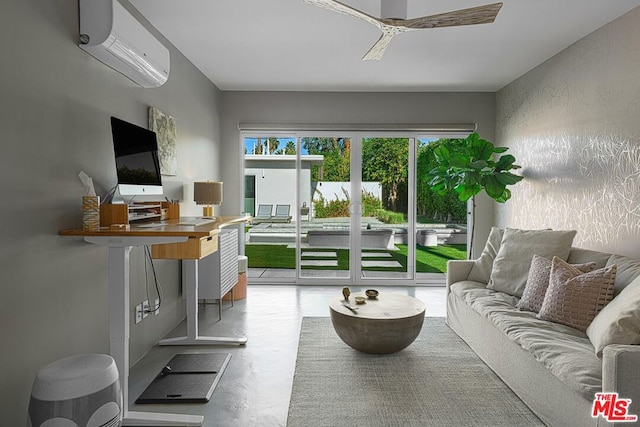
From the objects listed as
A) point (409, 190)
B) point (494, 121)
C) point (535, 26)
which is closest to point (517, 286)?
point (535, 26)

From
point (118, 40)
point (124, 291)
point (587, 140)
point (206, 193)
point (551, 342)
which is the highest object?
point (118, 40)

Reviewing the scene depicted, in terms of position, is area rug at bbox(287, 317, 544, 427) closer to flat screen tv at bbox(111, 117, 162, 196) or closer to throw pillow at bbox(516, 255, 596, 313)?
throw pillow at bbox(516, 255, 596, 313)

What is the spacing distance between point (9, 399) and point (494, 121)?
18.1 ft

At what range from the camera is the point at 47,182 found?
2141 mm

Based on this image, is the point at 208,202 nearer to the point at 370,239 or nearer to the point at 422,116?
the point at 370,239

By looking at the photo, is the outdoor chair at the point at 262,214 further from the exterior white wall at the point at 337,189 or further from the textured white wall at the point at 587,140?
the textured white wall at the point at 587,140

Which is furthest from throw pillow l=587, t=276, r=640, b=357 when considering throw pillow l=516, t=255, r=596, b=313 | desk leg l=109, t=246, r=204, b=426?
desk leg l=109, t=246, r=204, b=426

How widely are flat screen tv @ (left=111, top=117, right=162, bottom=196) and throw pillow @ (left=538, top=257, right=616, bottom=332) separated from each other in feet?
8.47

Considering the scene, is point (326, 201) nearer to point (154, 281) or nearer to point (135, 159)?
point (154, 281)

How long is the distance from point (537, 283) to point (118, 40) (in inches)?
118

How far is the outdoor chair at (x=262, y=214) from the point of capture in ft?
18.9

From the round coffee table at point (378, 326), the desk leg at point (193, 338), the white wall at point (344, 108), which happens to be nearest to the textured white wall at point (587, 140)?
the white wall at point (344, 108)

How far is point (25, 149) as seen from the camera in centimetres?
198

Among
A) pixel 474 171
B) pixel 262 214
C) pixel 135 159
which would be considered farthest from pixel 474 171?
pixel 135 159
